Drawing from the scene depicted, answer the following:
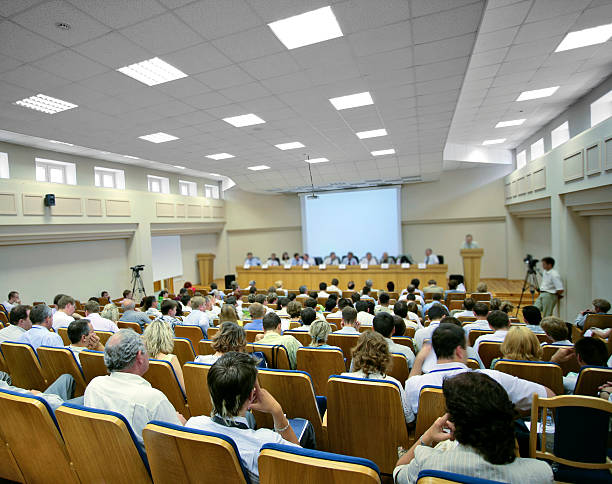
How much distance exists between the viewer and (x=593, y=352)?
2.35 metres

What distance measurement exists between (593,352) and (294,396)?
6.94 ft

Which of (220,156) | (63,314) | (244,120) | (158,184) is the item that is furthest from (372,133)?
(158,184)

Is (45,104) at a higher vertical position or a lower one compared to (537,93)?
lower

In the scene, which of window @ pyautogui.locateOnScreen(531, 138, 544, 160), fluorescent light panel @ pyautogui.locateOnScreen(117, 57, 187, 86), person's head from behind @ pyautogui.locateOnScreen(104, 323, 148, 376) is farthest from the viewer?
window @ pyautogui.locateOnScreen(531, 138, 544, 160)

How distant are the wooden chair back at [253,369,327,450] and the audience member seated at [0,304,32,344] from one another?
3.04m

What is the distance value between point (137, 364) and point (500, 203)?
12756 millimetres

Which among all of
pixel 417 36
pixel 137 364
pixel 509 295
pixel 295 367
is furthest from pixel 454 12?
pixel 509 295

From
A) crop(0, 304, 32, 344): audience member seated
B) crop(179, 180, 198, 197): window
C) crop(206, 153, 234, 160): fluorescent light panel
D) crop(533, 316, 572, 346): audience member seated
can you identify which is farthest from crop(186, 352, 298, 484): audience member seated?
crop(179, 180, 198, 197): window

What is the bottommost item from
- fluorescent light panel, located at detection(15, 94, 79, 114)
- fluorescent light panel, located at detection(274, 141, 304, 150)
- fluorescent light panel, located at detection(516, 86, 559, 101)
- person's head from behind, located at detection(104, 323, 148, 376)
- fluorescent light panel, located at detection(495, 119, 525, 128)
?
person's head from behind, located at detection(104, 323, 148, 376)

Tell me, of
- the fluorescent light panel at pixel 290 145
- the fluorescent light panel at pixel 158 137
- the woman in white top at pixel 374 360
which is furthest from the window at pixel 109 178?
the woman in white top at pixel 374 360

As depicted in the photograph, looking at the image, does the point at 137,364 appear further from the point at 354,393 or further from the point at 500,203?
the point at 500,203

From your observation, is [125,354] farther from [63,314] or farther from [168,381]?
[63,314]

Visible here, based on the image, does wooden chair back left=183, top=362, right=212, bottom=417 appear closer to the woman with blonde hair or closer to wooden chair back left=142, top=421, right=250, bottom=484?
the woman with blonde hair

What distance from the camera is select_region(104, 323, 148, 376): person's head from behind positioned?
190cm
